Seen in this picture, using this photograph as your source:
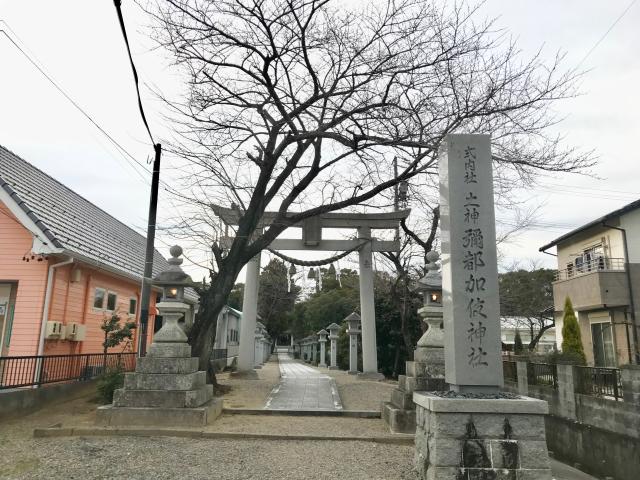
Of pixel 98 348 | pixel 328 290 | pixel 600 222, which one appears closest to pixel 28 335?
pixel 98 348

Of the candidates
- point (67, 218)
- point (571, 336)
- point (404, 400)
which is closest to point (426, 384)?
point (404, 400)

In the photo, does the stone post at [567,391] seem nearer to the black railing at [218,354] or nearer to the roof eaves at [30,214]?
the roof eaves at [30,214]

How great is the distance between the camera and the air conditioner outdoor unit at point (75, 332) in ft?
36.6

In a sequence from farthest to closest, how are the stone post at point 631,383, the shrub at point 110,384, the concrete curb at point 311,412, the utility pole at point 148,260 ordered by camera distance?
the utility pole at point 148,260 → the concrete curb at point 311,412 → the shrub at point 110,384 → the stone post at point 631,383

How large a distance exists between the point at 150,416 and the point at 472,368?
5.61m

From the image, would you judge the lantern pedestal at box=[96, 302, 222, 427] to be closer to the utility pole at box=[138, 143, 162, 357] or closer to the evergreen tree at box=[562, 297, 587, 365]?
the utility pole at box=[138, 143, 162, 357]

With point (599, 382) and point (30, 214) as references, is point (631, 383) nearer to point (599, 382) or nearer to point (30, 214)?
point (599, 382)

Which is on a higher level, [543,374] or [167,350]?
[167,350]

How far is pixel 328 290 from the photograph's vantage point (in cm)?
4547

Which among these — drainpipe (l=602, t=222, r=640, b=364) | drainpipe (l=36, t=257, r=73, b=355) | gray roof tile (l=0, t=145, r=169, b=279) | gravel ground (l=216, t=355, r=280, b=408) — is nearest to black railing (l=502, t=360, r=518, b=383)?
drainpipe (l=602, t=222, r=640, b=364)

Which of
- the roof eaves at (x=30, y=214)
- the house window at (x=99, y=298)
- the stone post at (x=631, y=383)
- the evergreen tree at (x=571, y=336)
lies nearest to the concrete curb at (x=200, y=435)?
the roof eaves at (x=30, y=214)

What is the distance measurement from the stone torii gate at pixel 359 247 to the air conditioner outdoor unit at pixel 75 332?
6564 mm

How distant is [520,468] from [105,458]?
5.27 m

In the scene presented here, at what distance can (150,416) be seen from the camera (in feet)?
26.4
